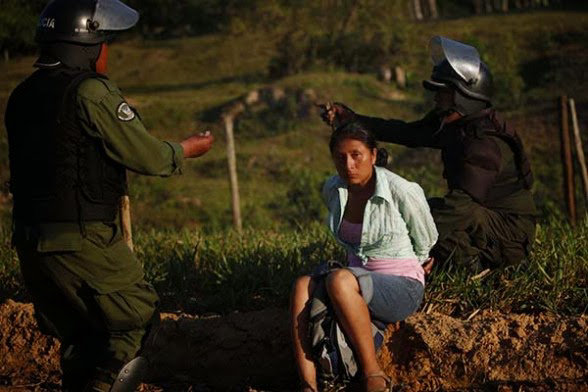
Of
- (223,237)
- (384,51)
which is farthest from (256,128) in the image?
(223,237)

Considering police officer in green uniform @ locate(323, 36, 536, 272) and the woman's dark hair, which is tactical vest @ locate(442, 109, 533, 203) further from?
the woman's dark hair

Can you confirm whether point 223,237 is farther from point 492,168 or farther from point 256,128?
point 256,128

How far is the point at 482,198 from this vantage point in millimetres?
4820

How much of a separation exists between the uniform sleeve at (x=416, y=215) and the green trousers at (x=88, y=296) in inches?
47.7

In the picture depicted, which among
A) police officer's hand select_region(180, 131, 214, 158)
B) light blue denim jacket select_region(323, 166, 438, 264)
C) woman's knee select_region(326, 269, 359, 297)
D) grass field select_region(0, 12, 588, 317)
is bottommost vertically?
grass field select_region(0, 12, 588, 317)

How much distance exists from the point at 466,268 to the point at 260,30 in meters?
21.3

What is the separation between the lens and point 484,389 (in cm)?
443

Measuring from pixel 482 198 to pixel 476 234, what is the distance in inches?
8.1

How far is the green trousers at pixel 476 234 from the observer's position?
4.77 metres

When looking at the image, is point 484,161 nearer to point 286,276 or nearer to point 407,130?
point 407,130

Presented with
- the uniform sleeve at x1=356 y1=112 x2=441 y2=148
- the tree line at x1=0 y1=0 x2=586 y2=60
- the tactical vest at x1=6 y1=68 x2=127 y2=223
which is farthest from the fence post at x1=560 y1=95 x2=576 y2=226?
the tactical vest at x1=6 y1=68 x2=127 y2=223

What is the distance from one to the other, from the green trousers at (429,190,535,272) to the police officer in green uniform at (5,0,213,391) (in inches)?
54.9

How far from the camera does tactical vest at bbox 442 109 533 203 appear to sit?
4789mm

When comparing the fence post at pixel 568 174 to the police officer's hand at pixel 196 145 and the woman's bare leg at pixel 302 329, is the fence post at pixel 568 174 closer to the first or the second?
the woman's bare leg at pixel 302 329
